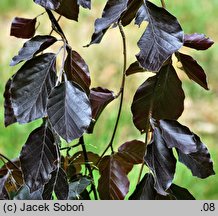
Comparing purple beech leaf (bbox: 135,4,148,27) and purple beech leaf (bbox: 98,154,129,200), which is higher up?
purple beech leaf (bbox: 135,4,148,27)

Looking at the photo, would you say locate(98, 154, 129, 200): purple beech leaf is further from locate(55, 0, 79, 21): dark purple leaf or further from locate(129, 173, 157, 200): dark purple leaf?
locate(55, 0, 79, 21): dark purple leaf

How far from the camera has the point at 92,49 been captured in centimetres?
331

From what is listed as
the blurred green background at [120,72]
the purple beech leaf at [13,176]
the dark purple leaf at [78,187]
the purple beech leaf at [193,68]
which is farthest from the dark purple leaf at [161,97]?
the blurred green background at [120,72]

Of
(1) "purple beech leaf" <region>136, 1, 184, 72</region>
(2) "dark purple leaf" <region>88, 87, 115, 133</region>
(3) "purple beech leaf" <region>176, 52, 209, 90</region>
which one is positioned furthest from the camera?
(2) "dark purple leaf" <region>88, 87, 115, 133</region>

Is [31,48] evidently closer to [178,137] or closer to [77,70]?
[77,70]

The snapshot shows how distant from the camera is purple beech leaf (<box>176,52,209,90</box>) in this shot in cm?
87

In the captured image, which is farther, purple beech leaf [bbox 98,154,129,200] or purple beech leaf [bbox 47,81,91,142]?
purple beech leaf [bbox 98,154,129,200]

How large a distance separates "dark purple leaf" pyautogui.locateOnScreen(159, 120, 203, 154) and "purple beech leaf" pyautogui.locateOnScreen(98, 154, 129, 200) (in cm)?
20

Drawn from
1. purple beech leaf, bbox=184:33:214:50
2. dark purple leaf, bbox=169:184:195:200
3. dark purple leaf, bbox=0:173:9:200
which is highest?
purple beech leaf, bbox=184:33:214:50

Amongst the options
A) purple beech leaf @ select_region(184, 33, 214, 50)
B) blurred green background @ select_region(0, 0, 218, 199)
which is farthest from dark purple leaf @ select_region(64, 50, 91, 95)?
blurred green background @ select_region(0, 0, 218, 199)

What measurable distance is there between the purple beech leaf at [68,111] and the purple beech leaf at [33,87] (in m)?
0.02

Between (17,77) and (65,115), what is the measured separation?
9cm

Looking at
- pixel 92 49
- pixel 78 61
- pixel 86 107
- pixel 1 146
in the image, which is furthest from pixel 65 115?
pixel 92 49
